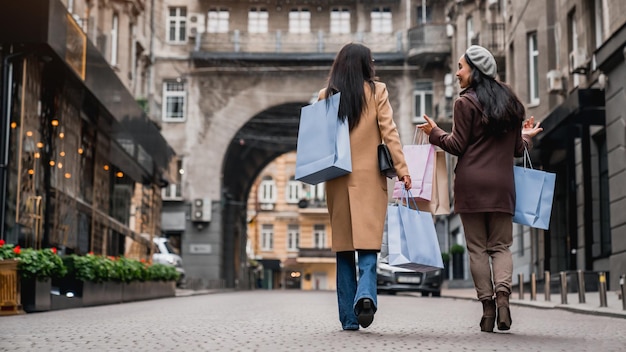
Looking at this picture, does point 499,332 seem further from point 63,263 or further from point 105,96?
point 105,96

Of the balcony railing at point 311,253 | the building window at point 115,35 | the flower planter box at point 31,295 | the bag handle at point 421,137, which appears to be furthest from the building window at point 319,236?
the bag handle at point 421,137

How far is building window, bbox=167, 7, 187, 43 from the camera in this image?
4603cm

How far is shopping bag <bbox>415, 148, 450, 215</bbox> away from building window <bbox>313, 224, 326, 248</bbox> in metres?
69.6

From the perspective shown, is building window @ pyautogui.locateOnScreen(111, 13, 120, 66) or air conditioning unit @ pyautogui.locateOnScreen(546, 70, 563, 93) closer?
air conditioning unit @ pyautogui.locateOnScreen(546, 70, 563, 93)

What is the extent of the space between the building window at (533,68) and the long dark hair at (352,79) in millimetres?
22632

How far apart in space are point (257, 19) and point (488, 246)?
40.5 metres

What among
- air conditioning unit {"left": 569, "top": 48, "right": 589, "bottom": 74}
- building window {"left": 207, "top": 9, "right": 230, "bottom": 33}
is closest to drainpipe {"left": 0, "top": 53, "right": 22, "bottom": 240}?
air conditioning unit {"left": 569, "top": 48, "right": 589, "bottom": 74}

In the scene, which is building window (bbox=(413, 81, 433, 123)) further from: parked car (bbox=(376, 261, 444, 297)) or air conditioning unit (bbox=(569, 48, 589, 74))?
air conditioning unit (bbox=(569, 48, 589, 74))

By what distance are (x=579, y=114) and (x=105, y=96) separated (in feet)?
33.2

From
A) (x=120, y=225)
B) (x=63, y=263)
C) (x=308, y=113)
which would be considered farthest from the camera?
(x=120, y=225)

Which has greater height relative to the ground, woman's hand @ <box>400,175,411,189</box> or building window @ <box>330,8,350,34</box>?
building window @ <box>330,8,350,34</box>

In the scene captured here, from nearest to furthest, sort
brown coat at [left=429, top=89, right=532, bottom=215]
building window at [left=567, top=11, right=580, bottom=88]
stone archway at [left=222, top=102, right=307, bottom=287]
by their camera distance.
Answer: brown coat at [left=429, top=89, right=532, bottom=215] → building window at [left=567, top=11, right=580, bottom=88] → stone archway at [left=222, top=102, right=307, bottom=287]

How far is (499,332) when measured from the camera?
7.60m

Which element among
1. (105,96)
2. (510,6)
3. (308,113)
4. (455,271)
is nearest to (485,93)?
(308,113)
